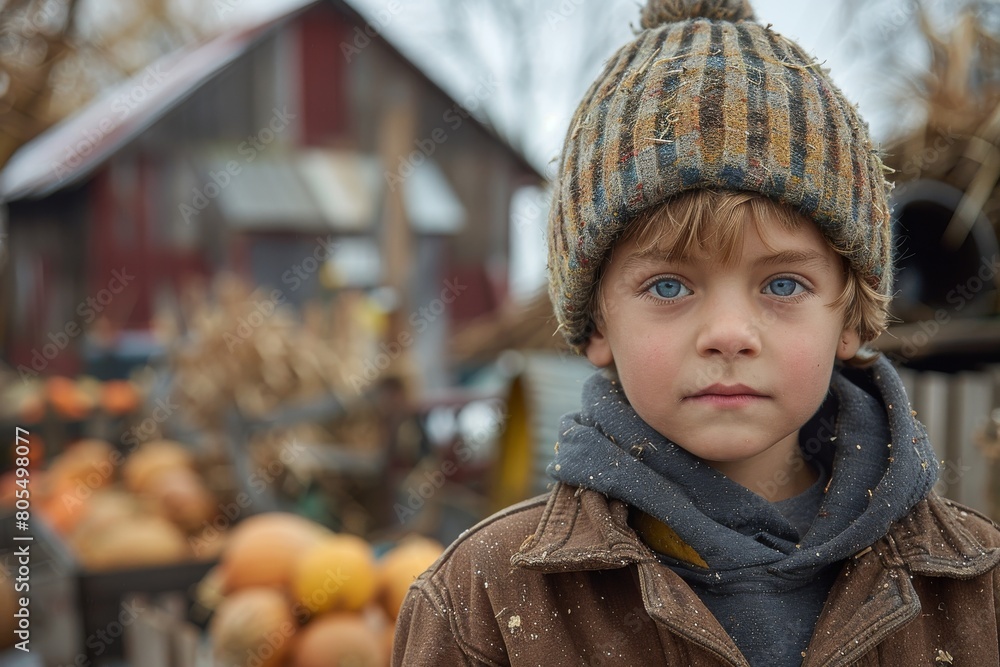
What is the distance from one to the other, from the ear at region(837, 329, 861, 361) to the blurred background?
57cm

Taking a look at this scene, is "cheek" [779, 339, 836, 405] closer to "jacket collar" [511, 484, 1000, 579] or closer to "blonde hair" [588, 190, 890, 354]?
"blonde hair" [588, 190, 890, 354]

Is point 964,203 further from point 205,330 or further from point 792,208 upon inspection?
point 205,330

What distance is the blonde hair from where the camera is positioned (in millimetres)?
1177

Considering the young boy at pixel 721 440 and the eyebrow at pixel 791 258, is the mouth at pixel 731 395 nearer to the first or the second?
the young boy at pixel 721 440

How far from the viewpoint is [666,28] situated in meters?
1.40

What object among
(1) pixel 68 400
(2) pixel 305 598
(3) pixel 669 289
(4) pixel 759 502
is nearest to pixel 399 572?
(2) pixel 305 598

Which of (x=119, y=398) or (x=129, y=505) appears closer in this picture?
(x=129, y=505)

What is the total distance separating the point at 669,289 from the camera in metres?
1.24

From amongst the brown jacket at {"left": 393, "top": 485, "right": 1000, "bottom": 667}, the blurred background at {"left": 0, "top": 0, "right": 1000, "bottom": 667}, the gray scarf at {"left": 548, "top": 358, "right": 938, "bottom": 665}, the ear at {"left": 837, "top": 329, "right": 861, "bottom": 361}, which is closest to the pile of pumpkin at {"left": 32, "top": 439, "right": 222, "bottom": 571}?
the blurred background at {"left": 0, "top": 0, "right": 1000, "bottom": 667}

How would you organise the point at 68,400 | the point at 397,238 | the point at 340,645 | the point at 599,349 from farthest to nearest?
1. the point at 68,400
2. the point at 397,238
3. the point at 340,645
4. the point at 599,349

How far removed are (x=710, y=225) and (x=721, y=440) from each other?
31 centimetres

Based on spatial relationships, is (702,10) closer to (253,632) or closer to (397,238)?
(253,632)

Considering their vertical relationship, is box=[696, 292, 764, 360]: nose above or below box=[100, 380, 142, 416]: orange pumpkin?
above

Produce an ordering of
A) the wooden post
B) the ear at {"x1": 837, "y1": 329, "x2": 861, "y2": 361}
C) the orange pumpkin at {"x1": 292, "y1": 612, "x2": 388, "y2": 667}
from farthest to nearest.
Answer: the wooden post
the orange pumpkin at {"x1": 292, "y1": 612, "x2": 388, "y2": 667}
the ear at {"x1": 837, "y1": 329, "x2": 861, "y2": 361}
